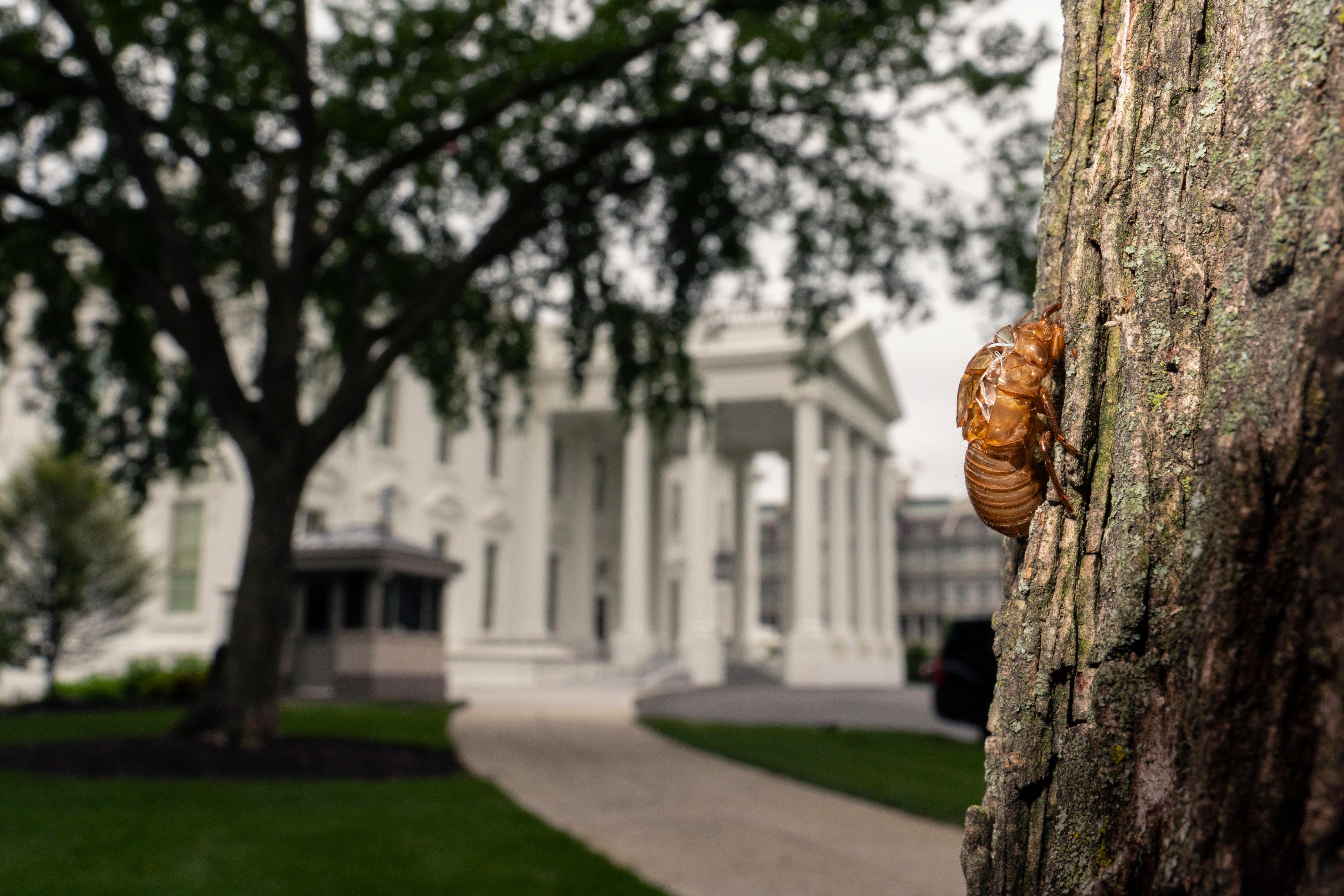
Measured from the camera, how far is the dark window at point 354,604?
23531 millimetres

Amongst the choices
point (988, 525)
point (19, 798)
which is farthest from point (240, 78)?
point (988, 525)

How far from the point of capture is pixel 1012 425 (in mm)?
1615

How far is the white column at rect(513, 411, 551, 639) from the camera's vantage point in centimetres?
3978

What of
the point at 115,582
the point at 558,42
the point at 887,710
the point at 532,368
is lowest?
the point at 887,710

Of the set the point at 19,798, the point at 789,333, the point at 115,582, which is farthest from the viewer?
the point at 115,582

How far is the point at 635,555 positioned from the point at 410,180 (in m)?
24.6

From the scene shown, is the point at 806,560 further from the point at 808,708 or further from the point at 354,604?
the point at 354,604

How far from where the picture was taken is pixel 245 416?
11.9 m

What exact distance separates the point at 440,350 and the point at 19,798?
863cm

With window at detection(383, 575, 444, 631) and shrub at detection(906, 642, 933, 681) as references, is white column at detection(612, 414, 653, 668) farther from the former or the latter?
shrub at detection(906, 642, 933, 681)

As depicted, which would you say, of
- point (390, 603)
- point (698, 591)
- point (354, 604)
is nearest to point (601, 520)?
point (698, 591)

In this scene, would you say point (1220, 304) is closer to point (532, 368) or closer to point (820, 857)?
point (820, 857)

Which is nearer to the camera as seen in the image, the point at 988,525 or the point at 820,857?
the point at 988,525

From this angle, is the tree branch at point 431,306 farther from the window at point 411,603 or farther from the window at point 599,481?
the window at point 599,481
